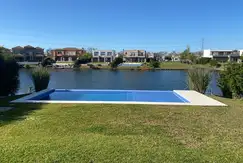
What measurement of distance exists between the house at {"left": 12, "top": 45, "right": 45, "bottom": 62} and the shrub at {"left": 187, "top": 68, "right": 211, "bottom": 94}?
75.7 meters

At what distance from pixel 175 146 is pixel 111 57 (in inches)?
3192

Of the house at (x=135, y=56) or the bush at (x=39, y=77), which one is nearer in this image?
the bush at (x=39, y=77)

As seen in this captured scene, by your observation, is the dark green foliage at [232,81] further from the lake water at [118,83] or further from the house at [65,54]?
the house at [65,54]

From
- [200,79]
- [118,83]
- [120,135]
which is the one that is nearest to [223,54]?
[118,83]

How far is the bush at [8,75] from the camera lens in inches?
406

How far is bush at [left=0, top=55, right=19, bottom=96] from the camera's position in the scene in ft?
33.8

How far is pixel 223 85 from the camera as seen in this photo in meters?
11.4

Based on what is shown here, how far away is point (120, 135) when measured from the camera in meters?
4.15

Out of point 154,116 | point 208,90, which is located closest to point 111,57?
point 208,90

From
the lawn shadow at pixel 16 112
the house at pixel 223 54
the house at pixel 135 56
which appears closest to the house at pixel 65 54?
the house at pixel 135 56

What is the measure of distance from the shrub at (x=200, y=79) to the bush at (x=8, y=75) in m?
8.35

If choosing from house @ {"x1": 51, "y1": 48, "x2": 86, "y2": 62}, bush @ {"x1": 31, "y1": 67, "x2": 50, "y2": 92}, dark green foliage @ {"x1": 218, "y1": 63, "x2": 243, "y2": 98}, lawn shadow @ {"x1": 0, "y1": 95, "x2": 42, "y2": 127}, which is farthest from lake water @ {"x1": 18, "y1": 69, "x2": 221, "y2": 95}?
house @ {"x1": 51, "y1": 48, "x2": 86, "y2": 62}

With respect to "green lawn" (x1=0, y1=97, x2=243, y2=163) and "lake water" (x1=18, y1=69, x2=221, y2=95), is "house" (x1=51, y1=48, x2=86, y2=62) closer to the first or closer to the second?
"lake water" (x1=18, y1=69, x2=221, y2=95)

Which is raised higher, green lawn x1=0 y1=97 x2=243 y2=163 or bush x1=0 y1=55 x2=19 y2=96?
bush x1=0 y1=55 x2=19 y2=96
